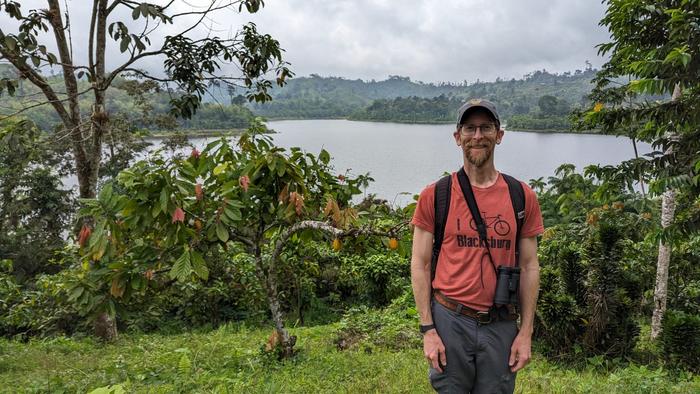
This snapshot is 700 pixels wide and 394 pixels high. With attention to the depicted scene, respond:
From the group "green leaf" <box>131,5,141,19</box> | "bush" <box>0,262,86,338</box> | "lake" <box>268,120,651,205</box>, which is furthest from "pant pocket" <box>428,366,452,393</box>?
"lake" <box>268,120,651,205</box>

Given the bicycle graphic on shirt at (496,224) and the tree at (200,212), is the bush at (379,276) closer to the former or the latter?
the tree at (200,212)

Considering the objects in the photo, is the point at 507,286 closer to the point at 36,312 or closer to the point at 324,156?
the point at 324,156

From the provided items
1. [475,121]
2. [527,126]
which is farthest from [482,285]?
[527,126]

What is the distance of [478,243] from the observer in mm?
1888

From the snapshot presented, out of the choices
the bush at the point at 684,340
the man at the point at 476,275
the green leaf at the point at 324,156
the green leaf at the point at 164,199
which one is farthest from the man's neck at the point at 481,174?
the bush at the point at 684,340

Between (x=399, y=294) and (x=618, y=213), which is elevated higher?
(x=618, y=213)

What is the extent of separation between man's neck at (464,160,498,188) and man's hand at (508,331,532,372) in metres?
0.65

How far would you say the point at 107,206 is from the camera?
10.1 feet

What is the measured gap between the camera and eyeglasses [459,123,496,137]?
1.93 metres

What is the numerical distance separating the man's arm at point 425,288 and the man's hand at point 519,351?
0.29 meters

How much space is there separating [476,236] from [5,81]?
4.52 m

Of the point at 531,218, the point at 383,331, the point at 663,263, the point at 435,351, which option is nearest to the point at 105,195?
the point at 435,351

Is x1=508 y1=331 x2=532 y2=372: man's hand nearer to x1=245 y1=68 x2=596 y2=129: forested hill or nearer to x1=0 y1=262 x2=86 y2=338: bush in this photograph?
x1=0 y1=262 x2=86 y2=338: bush

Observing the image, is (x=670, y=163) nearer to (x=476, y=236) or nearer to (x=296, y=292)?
(x=476, y=236)
